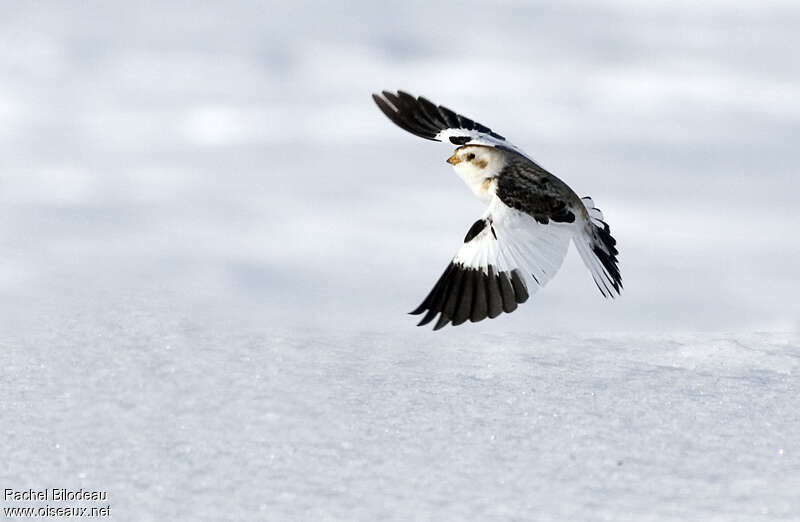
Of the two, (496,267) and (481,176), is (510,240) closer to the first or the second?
(496,267)

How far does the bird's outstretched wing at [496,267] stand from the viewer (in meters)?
3.80

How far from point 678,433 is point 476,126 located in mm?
1853

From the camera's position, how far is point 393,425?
325cm

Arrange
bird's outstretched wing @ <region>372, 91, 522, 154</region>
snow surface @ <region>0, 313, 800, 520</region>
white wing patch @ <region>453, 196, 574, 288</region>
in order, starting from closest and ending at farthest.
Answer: snow surface @ <region>0, 313, 800, 520</region> < white wing patch @ <region>453, 196, 574, 288</region> < bird's outstretched wing @ <region>372, 91, 522, 154</region>

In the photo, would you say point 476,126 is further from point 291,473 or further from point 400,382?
point 291,473

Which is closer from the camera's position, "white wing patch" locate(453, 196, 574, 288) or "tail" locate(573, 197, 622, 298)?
"white wing patch" locate(453, 196, 574, 288)

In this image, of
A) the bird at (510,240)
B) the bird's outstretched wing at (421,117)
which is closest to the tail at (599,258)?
the bird at (510,240)

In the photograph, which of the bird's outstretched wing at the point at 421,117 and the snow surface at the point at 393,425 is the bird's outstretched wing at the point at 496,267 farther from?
the bird's outstretched wing at the point at 421,117

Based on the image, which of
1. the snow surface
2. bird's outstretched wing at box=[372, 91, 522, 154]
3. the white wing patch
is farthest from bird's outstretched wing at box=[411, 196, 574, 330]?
bird's outstretched wing at box=[372, 91, 522, 154]

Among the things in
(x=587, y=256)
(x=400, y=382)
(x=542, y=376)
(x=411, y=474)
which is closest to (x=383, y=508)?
(x=411, y=474)

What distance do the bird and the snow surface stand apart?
0.69ft

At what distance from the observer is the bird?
3.82m

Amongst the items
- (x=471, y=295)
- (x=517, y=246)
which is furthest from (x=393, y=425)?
(x=517, y=246)

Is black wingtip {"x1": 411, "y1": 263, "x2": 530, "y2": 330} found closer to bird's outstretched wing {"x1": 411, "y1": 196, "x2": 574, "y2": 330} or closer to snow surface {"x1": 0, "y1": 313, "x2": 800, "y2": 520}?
bird's outstretched wing {"x1": 411, "y1": 196, "x2": 574, "y2": 330}
